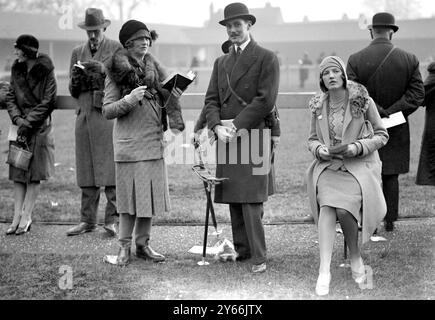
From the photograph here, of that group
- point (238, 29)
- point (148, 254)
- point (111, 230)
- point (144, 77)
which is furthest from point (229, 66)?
point (111, 230)

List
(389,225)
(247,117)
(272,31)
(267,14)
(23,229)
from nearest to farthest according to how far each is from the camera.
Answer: (247,117)
(389,225)
(23,229)
(272,31)
(267,14)

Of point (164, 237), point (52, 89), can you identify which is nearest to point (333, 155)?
point (164, 237)

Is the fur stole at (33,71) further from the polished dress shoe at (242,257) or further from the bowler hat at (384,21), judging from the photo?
the bowler hat at (384,21)

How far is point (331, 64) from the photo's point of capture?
497 cm

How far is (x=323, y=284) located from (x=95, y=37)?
343 cm

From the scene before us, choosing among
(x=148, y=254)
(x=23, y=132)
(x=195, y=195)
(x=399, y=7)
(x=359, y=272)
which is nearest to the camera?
(x=359, y=272)

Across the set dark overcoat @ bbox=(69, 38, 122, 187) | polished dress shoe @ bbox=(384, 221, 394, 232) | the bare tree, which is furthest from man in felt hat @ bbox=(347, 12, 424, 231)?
the bare tree

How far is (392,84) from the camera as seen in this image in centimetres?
613

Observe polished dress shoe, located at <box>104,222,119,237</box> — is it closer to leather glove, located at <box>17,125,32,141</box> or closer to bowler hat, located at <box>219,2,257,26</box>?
leather glove, located at <box>17,125,32,141</box>

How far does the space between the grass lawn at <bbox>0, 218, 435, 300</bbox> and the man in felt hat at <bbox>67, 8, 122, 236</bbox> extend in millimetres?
549

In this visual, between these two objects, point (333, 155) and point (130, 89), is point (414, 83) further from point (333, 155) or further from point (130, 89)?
point (130, 89)

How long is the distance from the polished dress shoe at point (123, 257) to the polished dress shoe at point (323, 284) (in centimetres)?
170

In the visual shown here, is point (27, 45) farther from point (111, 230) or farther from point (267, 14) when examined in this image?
point (267, 14)

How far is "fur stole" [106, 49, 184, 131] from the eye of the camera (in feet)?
17.6
